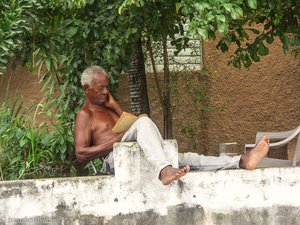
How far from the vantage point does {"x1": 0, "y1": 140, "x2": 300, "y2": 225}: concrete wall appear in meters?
6.23

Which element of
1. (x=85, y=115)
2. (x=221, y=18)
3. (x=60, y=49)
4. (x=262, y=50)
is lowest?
(x=85, y=115)

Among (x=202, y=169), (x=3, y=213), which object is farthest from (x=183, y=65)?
(x=3, y=213)

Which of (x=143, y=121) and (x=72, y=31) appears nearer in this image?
(x=143, y=121)

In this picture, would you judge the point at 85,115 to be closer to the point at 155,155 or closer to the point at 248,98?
the point at 155,155

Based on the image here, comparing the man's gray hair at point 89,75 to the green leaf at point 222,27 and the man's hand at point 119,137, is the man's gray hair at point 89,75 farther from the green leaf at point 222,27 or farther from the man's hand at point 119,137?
the green leaf at point 222,27

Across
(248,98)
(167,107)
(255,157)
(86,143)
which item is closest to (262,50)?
(255,157)

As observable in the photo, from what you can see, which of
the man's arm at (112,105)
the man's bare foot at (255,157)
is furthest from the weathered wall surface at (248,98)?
the man's bare foot at (255,157)

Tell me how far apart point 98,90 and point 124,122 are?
497 millimetres

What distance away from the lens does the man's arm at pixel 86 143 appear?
21.7ft

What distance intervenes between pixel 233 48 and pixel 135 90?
A: 7.45 ft

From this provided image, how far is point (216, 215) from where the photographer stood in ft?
20.5

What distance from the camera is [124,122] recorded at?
655 centimetres

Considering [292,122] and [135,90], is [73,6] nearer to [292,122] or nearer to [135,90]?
[135,90]

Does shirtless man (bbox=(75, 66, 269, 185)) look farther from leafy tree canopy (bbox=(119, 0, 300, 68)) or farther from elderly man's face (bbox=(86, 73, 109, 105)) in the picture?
leafy tree canopy (bbox=(119, 0, 300, 68))
